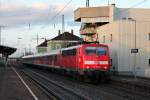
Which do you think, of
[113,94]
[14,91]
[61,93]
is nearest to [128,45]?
[14,91]

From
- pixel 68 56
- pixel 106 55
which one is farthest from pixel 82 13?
pixel 106 55

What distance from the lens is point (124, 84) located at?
31297mm

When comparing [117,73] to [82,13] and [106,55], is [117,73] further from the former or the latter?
[82,13]

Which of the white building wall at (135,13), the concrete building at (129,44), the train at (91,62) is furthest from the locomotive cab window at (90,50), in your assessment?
the white building wall at (135,13)

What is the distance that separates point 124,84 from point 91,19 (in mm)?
41757

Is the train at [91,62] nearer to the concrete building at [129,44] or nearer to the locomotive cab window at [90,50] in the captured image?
the locomotive cab window at [90,50]

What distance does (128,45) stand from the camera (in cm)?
5072

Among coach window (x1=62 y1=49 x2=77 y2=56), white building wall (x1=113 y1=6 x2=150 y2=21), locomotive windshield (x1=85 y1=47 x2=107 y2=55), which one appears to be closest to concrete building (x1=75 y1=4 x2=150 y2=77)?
coach window (x1=62 y1=49 x2=77 y2=56)

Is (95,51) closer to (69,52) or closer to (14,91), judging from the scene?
(69,52)

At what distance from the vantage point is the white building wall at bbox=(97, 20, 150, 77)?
165ft

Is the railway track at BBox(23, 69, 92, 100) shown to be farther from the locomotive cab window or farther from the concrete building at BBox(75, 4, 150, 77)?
the concrete building at BBox(75, 4, 150, 77)

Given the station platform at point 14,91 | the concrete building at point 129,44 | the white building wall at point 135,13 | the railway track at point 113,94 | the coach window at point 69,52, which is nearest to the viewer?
the railway track at point 113,94

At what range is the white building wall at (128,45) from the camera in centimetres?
5025

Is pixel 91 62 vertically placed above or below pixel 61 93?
above
